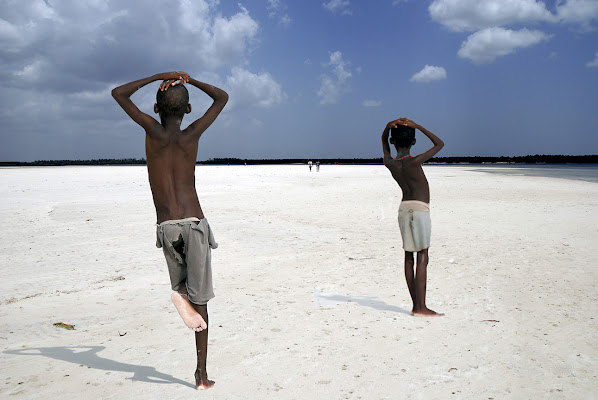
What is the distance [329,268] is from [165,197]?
4.62 metres

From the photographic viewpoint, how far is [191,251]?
373 centimetres

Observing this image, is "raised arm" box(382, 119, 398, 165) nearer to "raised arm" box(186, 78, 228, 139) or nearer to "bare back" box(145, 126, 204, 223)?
"raised arm" box(186, 78, 228, 139)

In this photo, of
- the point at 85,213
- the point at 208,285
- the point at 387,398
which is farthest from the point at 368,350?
the point at 85,213

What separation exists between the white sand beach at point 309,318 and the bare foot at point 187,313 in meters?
0.56

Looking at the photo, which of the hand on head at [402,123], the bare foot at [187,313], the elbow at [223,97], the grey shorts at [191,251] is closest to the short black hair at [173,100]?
the elbow at [223,97]

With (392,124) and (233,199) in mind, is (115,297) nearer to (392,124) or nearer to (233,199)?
(392,124)

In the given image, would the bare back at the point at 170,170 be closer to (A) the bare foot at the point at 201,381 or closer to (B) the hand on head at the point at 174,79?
(B) the hand on head at the point at 174,79

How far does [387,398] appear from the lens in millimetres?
3750

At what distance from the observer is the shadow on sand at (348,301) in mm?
5902

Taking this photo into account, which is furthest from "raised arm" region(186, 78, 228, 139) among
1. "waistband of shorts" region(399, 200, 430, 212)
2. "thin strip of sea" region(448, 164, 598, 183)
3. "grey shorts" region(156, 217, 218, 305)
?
"thin strip of sea" region(448, 164, 598, 183)

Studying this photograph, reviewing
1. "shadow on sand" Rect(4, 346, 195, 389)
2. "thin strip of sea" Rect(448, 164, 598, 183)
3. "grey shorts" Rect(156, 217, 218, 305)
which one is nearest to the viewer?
"grey shorts" Rect(156, 217, 218, 305)

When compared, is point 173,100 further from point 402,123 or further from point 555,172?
point 555,172

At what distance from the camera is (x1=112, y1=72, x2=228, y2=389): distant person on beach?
375 centimetres

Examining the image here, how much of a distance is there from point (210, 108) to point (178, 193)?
0.77 meters
